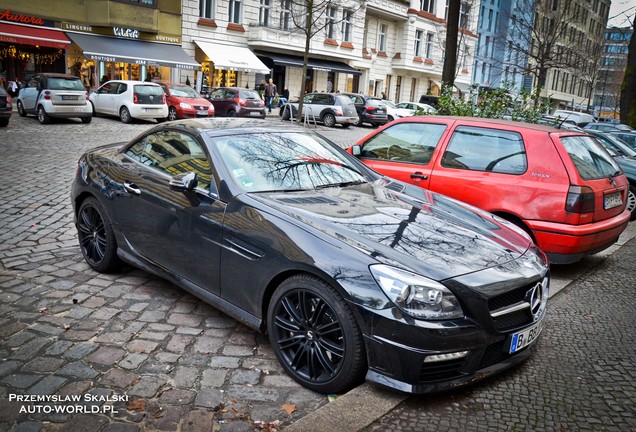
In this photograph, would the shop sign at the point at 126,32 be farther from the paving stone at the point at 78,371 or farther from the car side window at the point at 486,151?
the paving stone at the point at 78,371

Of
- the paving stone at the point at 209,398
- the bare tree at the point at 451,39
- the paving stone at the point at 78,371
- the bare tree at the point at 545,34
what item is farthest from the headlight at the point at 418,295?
the bare tree at the point at 545,34

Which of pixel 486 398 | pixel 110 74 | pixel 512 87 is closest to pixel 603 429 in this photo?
pixel 486 398

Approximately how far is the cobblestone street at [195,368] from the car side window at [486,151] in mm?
1306

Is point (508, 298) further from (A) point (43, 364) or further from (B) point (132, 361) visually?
(A) point (43, 364)

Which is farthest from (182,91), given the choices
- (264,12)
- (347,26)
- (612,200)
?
(347,26)

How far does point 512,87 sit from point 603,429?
9724 mm

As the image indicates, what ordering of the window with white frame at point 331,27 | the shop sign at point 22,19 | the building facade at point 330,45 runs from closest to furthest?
1. the shop sign at point 22,19
2. the building facade at point 330,45
3. the window with white frame at point 331,27

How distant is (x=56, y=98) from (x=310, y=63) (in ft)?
79.2

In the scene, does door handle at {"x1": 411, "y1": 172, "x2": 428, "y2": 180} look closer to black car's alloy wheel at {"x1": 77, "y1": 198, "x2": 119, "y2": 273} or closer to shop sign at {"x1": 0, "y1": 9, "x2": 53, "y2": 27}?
black car's alloy wheel at {"x1": 77, "y1": 198, "x2": 119, "y2": 273}

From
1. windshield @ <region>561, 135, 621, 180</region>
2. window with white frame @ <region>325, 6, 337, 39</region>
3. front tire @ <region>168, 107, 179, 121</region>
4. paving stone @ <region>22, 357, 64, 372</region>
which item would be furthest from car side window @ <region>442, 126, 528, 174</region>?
window with white frame @ <region>325, 6, 337, 39</region>

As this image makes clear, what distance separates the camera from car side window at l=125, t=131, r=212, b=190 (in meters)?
4.30

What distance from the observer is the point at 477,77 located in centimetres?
6134

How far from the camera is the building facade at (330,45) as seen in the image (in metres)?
33.8

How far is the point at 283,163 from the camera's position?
444cm
